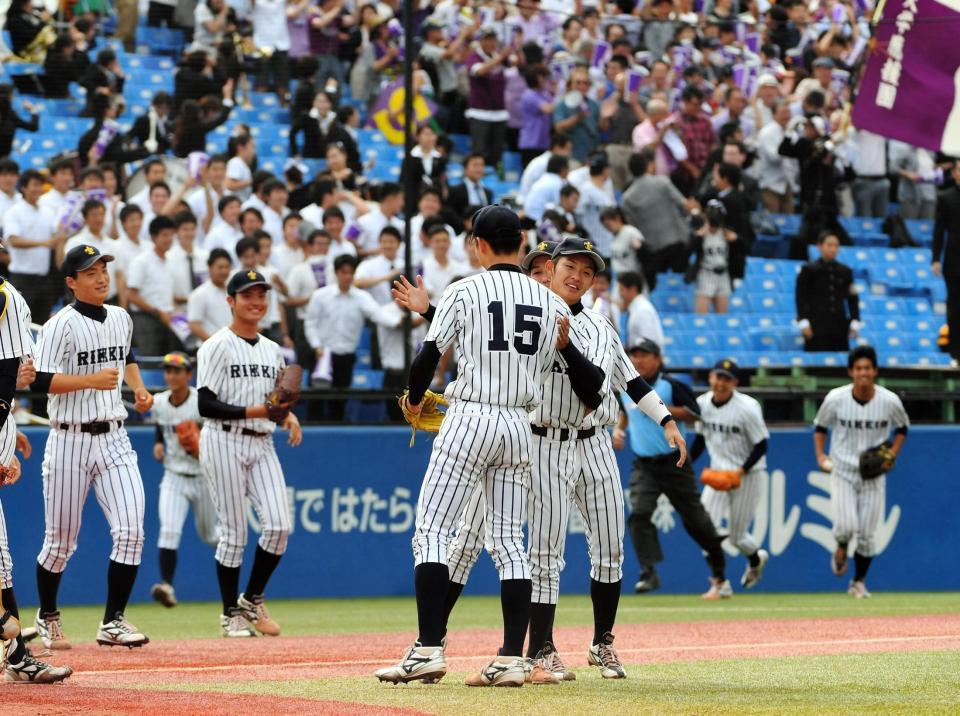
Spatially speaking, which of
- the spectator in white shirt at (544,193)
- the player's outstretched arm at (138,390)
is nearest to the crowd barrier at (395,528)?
the spectator in white shirt at (544,193)

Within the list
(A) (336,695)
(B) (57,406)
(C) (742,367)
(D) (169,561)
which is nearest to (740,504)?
(C) (742,367)

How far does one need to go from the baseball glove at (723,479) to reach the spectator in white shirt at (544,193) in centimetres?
379

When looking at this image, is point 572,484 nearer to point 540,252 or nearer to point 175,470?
point 540,252

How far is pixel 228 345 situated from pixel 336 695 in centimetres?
403

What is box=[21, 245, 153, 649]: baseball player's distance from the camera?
8.89 meters

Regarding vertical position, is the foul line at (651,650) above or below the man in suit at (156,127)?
below

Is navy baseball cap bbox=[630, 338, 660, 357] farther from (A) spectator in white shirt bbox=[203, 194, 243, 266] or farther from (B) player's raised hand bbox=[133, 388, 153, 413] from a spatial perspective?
(B) player's raised hand bbox=[133, 388, 153, 413]

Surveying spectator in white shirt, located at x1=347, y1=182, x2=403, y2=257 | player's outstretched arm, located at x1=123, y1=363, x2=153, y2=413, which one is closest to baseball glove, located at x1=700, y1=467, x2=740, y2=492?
spectator in white shirt, located at x1=347, y1=182, x2=403, y2=257

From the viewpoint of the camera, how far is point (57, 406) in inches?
356

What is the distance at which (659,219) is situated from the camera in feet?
55.8

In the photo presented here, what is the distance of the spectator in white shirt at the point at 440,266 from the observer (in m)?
15.0

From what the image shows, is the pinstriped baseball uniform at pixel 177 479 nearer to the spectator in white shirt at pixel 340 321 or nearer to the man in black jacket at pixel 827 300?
the spectator in white shirt at pixel 340 321

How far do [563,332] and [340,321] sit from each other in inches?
297

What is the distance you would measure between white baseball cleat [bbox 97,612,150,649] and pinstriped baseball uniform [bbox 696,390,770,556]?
662cm
